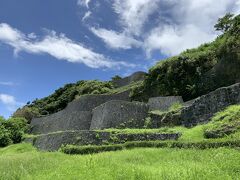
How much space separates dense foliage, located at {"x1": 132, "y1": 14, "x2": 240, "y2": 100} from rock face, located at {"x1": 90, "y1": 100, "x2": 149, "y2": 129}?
17.1 ft

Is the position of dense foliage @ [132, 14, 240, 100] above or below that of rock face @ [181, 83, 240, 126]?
above

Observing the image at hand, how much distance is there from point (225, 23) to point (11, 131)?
1050 inches

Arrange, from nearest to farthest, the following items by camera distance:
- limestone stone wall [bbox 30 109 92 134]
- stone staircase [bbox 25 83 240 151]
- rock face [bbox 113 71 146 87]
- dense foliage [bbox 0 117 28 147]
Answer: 1. stone staircase [bbox 25 83 240 151]
2. limestone stone wall [bbox 30 109 92 134]
3. dense foliage [bbox 0 117 28 147]
4. rock face [bbox 113 71 146 87]

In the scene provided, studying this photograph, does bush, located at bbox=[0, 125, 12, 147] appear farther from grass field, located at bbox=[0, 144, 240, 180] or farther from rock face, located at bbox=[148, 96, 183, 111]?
grass field, located at bbox=[0, 144, 240, 180]

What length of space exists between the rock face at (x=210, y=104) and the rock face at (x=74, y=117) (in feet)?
44.8

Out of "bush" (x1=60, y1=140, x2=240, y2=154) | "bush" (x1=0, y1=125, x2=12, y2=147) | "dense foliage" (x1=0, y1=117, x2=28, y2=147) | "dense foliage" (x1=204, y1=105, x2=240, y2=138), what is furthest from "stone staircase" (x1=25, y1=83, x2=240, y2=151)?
"bush" (x1=0, y1=125, x2=12, y2=147)

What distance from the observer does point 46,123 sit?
4709cm

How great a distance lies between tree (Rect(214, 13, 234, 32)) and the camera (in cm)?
3466

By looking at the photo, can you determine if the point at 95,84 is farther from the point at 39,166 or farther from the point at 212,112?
the point at 39,166

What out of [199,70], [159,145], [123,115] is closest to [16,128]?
[123,115]

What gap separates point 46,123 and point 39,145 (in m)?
14.7

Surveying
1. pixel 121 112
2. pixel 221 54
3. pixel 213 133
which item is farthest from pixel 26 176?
pixel 221 54

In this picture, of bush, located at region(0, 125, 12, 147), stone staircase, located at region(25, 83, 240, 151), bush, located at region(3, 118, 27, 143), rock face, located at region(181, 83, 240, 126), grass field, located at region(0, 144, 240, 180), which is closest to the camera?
grass field, located at region(0, 144, 240, 180)

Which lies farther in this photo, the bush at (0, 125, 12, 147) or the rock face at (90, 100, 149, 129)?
the bush at (0, 125, 12, 147)
